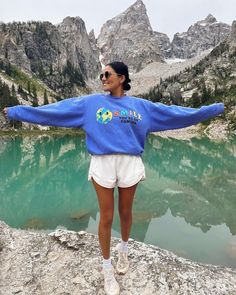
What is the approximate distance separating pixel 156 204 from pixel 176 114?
77.6ft

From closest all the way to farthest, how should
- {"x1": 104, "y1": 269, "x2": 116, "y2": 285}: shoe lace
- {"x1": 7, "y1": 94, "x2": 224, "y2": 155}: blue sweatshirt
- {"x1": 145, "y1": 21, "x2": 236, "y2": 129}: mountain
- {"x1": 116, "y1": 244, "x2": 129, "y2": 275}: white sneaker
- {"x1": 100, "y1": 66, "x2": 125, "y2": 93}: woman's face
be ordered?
{"x1": 7, "y1": 94, "x2": 224, "y2": 155}: blue sweatshirt
{"x1": 100, "y1": 66, "x2": 125, "y2": 93}: woman's face
{"x1": 104, "y1": 269, "x2": 116, "y2": 285}: shoe lace
{"x1": 116, "y1": 244, "x2": 129, "y2": 275}: white sneaker
{"x1": 145, "y1": 21, "x2": 236, "y2": 129}: mountain

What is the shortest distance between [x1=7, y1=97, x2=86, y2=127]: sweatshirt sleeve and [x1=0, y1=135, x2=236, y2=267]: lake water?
1220cm

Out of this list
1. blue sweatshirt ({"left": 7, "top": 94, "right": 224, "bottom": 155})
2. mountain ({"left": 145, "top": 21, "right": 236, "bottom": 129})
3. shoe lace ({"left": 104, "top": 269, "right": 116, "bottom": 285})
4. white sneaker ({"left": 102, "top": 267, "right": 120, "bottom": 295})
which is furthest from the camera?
mountain ({"left": 145, "top": 21, "right": 236, "bottom": 129})

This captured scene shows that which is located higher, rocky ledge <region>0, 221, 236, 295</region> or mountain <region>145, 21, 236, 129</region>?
mountain <region>145, 21, 236, 129</region>

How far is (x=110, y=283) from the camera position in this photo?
6.55 meters

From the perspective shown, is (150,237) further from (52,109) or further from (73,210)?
(52,109)

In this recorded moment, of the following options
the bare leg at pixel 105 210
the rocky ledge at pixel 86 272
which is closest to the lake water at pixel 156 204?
the rocky ledge at pixel 86 272

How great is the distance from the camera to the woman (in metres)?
6.12

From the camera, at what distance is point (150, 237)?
2050 cm

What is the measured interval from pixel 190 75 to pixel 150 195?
168m

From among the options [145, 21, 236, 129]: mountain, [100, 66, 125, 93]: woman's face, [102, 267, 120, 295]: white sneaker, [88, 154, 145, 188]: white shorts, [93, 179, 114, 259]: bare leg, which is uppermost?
[145, 21, 236, 129]: mountain

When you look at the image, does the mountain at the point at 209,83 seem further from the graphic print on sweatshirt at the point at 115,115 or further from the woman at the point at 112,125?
the graphic print on sweatshirt at the point at 115,115

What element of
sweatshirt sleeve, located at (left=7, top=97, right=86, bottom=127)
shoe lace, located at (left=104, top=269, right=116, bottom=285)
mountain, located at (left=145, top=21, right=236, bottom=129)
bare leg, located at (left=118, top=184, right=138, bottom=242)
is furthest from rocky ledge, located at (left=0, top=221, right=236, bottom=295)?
mountain, located at (left=145, top=21, right=236, bottom=129)

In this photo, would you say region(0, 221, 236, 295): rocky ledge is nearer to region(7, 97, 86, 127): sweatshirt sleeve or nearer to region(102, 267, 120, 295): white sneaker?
region(102, 267, 120, 295): white sneaker
